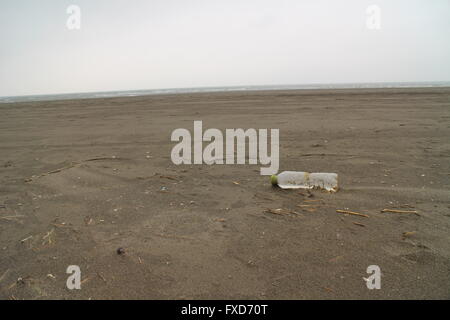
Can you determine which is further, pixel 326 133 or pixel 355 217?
pixel 326 133

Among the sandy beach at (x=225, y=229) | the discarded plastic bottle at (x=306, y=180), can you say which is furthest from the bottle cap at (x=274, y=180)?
the sandy beach at (x=225, y=229)

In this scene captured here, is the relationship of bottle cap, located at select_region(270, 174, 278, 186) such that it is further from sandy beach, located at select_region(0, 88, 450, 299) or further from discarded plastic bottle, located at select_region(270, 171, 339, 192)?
sandy beach, located at select_region(0, 88, 450, 299)

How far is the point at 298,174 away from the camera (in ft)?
9.94

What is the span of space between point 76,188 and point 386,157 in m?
3.97

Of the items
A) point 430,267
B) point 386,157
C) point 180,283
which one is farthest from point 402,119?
point 180,283

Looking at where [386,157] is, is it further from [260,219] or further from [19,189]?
[19,189]

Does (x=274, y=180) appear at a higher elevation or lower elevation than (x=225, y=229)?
higher

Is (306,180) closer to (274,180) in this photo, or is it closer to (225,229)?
(274,180)

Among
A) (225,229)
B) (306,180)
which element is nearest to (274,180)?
(306,180)

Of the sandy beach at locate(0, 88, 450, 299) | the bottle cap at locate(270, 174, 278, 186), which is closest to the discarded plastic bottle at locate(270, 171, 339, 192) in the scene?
the bottle cap at locate(270, 174, 278, 186)

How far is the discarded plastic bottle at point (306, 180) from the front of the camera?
2777mm

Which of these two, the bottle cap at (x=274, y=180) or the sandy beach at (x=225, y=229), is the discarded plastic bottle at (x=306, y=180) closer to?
the bottle cap at (x=274, y=180)

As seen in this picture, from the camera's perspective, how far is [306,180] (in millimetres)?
2916

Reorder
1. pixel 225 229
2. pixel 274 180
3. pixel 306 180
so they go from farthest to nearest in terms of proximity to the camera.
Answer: pixel 306 180
pixel 274 180
pixel 225 229
